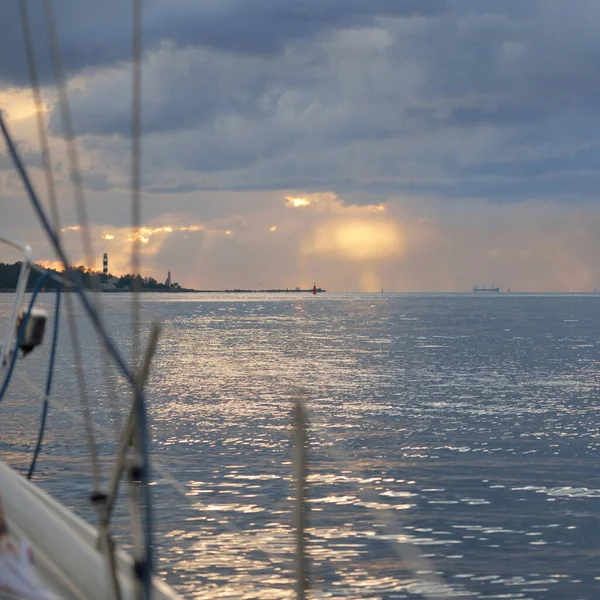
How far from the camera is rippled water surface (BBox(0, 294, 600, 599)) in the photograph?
38.6ft

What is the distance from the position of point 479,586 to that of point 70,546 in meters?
6.89

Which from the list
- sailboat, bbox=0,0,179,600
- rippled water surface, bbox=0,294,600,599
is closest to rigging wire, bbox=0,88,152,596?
sailboat, bbox=0,0,179,600

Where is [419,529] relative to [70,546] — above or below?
below

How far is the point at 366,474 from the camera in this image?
1784 centimetres

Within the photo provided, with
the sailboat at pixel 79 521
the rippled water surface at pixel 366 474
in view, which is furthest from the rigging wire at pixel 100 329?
the rippled water surface at pixel 366 474

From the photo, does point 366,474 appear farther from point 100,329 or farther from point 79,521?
point 100,329

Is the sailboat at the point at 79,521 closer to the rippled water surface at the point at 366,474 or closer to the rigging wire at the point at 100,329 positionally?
the rigging wire at the point at 100,329

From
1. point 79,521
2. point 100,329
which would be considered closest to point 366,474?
point 79,521

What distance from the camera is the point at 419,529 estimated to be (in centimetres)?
1387

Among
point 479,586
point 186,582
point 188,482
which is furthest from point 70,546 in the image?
point 188,482

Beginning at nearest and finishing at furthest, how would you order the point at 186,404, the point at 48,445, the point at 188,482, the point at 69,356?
the point at 188,482
the point at 48,445
the point at 186,404
the point at 69,356

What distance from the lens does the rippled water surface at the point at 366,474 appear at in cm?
1177

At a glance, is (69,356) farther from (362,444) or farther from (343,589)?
(343,589)

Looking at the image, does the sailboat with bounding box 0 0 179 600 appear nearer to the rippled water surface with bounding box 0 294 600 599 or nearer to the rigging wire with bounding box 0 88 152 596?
the rigging wire with bounding box 0 88 152 596
